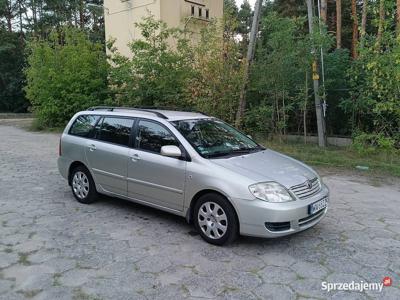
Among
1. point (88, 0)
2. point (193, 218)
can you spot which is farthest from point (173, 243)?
point (88, 0)

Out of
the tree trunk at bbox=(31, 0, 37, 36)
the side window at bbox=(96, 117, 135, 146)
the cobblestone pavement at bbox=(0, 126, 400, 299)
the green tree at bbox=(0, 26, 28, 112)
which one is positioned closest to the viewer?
the cobblestone pavement at bbox=(0, 126, 400, 299)

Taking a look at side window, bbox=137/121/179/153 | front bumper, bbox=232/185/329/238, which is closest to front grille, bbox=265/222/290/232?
front bumper, bbox=232/185/329/238

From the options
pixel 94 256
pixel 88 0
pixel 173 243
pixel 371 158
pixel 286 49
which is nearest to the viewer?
pixel 94 256

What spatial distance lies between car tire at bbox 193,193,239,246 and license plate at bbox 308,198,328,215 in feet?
2.72

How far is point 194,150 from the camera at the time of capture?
14.8 feet

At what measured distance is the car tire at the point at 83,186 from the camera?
566 centimetres

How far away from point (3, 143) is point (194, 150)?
425 inches

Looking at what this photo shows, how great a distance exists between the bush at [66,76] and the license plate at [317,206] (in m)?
12.4

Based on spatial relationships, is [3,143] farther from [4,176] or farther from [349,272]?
[349,272]

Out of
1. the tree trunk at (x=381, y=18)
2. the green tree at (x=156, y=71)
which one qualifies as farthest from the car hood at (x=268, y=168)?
the green tree at (x=156, y=71)

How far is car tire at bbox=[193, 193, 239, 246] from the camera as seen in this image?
4035mm

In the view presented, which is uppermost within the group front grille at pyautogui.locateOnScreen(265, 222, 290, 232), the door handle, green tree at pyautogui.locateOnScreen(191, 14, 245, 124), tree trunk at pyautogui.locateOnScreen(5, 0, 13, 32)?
tree trunk at pyautogui.locateOnScreen(5, 0, 13, 32)

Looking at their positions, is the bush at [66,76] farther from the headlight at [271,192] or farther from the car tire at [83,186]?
the headlight at [271,192]

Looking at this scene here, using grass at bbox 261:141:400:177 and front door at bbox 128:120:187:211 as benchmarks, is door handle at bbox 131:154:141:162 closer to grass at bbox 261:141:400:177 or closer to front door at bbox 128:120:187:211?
front door at bbox 128:120:187:211
